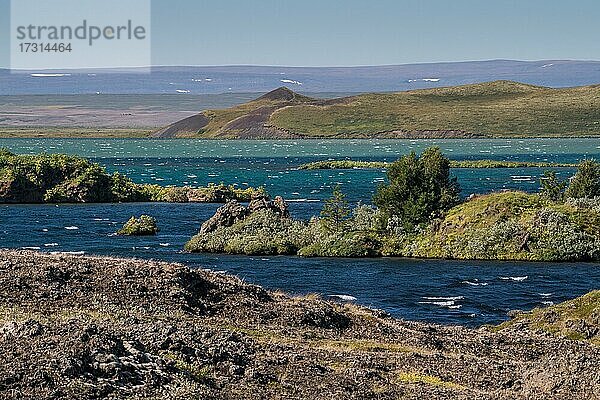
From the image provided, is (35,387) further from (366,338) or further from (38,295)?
(366,338)

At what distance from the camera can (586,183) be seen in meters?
62.5

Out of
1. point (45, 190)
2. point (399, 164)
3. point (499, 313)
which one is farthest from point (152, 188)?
point (499, 313)

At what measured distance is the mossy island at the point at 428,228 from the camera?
51866mm

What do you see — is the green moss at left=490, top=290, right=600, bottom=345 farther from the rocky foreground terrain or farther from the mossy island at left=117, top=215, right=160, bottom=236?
the mossy island at left=117, top=215, right=160, bottom=236

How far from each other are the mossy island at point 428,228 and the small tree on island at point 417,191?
0.06 m

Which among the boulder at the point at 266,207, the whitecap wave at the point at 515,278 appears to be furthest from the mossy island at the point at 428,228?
the whitecap wave at the point at 515,278

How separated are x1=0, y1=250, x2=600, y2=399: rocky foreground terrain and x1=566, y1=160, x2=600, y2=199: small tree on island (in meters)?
34.9

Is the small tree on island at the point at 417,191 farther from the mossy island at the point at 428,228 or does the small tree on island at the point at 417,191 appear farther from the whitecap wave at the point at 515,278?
the whitecap wave at the point at 515,278

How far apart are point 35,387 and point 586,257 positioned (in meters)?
39.8

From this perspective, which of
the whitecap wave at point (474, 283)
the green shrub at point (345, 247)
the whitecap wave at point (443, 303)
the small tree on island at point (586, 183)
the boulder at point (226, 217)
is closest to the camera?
the whitecap wave at point (443, 303)

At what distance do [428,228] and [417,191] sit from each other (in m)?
2.59

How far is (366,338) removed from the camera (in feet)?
81.2

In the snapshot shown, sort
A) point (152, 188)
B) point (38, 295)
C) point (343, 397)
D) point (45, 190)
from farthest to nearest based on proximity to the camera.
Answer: point (152, 188)
point (45, 190)
point (38, 295)
point (343, 397)

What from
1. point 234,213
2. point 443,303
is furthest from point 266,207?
point 443,303
